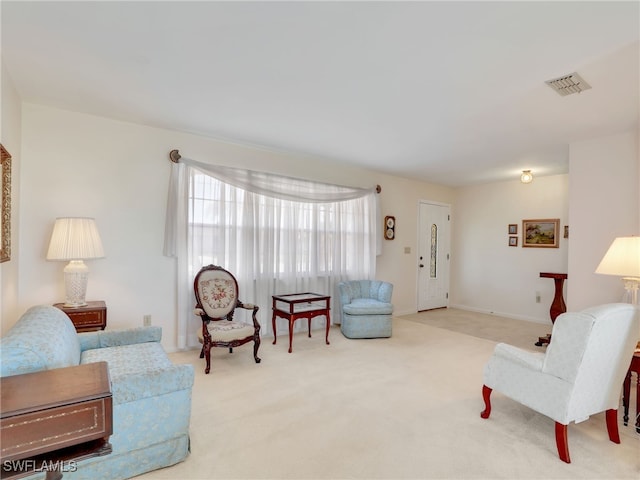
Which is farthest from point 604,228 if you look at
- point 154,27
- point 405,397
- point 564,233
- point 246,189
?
point 154,27

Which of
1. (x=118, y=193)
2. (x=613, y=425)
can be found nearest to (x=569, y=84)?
(x=613, y=425)

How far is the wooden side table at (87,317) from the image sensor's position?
2834 millimetres

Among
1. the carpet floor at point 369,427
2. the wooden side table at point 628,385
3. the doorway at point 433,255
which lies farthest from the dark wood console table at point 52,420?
the doorway at point 433,255

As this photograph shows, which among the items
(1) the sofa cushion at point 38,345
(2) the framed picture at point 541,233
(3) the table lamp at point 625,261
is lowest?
(1) the sofa cushion at point 38,345

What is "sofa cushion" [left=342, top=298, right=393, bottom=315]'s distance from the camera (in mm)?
4471

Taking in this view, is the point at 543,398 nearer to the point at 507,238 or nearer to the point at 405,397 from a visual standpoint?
the point at 405,397

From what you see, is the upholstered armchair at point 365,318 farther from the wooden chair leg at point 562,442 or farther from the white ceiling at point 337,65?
the wooden chair leg at point 562,442

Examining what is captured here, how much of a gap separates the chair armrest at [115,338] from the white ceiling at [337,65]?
1.91m

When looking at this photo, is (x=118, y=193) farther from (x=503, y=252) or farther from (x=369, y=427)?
(x=503, y=252)

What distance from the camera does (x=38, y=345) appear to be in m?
1.61

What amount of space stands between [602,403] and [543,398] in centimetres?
A: 41

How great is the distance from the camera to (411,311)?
626 centimetres

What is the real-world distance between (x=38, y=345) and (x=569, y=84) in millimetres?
3614

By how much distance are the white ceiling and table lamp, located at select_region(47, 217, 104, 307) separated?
42.6 inches
